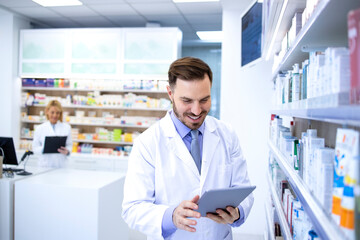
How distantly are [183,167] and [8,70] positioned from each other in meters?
5.96

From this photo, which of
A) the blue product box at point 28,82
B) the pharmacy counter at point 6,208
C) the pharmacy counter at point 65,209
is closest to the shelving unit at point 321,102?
the pharmacy counter at point 65,209

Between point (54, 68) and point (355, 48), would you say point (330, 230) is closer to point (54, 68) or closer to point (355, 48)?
point (355, 48)

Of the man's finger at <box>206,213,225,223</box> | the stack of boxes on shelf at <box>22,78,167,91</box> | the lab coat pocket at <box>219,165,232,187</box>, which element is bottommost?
the man's finger at <box>206,213,225,223</box>

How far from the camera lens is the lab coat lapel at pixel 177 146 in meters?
1.81

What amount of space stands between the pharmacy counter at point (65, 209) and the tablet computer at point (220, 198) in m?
2.08

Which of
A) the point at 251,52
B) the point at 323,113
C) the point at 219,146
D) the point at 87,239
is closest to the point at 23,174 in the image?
the point at 87,239

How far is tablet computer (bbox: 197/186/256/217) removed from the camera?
1386 mm

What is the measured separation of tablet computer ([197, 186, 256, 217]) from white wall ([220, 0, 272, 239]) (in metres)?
3.56

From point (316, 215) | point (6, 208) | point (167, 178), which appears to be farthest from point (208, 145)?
point (6, 208)

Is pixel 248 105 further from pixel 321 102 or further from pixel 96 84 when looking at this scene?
pixel 321 102

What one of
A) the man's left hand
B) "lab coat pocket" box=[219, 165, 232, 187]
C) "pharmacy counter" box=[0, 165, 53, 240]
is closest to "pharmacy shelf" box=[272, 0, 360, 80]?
"lab coat pocket" box=[219, 165, 232, 187]

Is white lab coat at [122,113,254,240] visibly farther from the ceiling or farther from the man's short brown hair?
the ceiling

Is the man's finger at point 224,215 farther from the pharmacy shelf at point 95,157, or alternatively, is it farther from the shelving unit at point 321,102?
the pharmacy shelf at point 95,157

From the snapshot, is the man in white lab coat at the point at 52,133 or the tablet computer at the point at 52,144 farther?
the man in white lab coat at the point at 52,133
